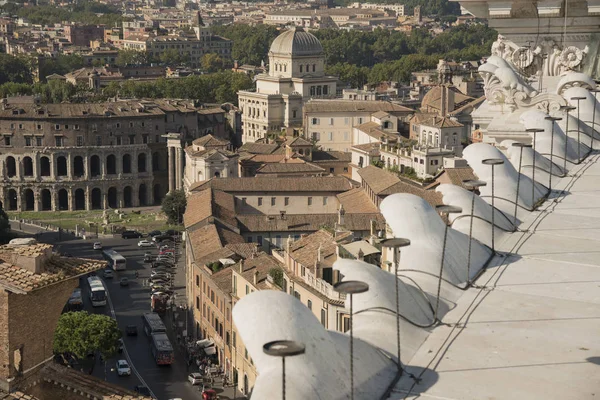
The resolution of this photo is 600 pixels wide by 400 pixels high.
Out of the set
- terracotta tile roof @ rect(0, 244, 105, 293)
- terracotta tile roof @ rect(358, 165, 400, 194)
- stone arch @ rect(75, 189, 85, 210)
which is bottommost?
stone arch @ rect(75, 189, 85, 210)

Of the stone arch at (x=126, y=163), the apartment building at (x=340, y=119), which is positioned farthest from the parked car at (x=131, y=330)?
the stone arch at (x=126, y=163)

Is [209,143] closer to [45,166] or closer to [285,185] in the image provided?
[285,185]

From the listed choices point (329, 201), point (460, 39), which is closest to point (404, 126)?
point (329, 201)

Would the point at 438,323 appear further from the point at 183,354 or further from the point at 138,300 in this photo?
the point at 138,300

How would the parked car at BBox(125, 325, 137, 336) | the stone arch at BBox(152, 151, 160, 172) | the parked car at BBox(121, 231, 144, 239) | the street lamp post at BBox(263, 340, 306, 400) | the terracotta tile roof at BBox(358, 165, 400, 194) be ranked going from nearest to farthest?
the street lamp post at BBox(263, 340, 306, 400)
the parked car at BBox(125, 325, 137, 336)
the terracotta tile roof at BBox(358, 165, 400, 194)
the parked car at BBox(121, 231, 144, 239)
the stone arch at BBox(152, 151, 160, 172)

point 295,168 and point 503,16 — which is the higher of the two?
point 503,16

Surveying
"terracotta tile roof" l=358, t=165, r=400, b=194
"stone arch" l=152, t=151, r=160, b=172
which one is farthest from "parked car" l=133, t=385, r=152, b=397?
"stone arch" l=152, t=151, r=160, b=172

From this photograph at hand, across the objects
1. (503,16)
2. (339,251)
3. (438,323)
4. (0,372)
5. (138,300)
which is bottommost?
(138,300)

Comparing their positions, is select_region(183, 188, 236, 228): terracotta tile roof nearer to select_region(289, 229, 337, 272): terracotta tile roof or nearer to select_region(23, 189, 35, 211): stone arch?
select_region(289, 229, 337, 272): terracotta tile roof
